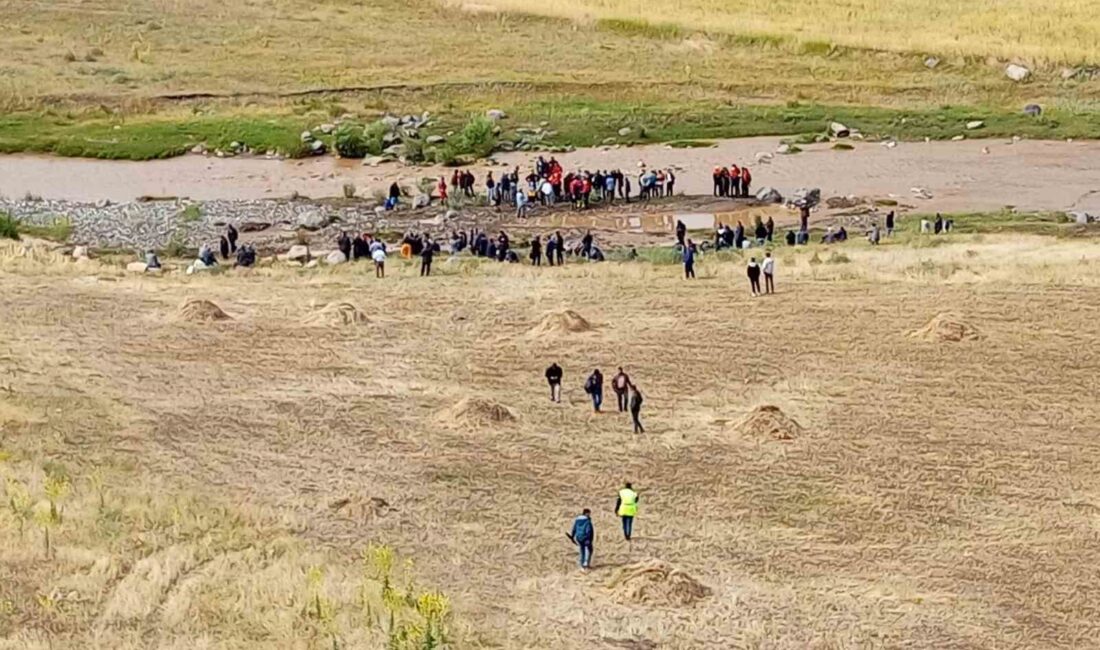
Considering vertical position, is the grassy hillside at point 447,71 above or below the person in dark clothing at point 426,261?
above

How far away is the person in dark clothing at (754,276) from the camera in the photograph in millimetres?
39037

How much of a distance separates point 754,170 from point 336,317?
23.9 meters

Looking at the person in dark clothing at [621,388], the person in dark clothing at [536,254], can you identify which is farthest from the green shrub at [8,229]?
the person in dark clothing at [621,388]

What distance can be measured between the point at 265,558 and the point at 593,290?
57.9ft

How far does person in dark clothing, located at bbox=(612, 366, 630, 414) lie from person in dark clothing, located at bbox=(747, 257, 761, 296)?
8291mm

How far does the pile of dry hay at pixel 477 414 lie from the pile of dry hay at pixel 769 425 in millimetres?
3975

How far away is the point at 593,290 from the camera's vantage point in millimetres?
40562

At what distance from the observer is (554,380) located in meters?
31.8

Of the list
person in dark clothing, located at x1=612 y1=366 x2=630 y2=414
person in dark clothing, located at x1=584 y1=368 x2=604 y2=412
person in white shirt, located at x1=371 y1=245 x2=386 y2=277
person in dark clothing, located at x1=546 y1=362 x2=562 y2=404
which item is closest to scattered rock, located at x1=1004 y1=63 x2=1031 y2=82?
person in white shirt, located at x1=371 y1=245 x2=386 y2=277

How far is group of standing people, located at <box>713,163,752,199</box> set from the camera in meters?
54.1

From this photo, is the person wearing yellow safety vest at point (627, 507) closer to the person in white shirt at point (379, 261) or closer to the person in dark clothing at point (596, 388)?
the person in dark clothing at point (596, 388)

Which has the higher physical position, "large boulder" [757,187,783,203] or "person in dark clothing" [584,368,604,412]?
"large boulder" [757,187,783,203]

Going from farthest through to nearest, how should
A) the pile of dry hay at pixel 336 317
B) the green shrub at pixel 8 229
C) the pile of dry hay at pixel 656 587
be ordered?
the green shrub at pixel 8 229, the pile of dry hay at pixel 336 317, the pile of dry hay at pixel 656 587

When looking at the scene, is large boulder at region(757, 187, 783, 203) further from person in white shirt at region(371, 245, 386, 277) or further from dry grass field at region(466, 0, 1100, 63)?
dry grass field at region(466, 0, 1100, 63)
